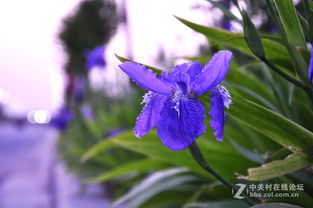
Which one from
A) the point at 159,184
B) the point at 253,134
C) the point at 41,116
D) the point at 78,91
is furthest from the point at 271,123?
the point at 41,116

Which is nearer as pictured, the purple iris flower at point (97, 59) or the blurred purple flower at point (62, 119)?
the purple iris flower at point (97, 59)

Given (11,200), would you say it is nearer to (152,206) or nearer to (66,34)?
(152,206)

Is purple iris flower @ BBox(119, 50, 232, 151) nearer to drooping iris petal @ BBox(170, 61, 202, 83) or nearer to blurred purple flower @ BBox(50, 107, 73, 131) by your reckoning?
drooping iris petal @ BBox(170, 61, 202, 83)

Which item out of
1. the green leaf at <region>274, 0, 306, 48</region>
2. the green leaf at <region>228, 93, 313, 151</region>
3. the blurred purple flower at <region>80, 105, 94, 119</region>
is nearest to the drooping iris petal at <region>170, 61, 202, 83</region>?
the green leaf at <region>228, 93, 313, 151</region>

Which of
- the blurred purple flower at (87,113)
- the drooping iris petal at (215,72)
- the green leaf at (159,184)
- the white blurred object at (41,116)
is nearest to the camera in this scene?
the drooping iris petal at (215,72)

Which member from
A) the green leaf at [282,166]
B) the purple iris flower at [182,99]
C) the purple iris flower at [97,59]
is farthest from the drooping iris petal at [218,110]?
the purple iris flower at [97,59]

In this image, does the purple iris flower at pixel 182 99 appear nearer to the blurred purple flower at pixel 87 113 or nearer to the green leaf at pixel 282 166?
the green leaf at pixel 282 166

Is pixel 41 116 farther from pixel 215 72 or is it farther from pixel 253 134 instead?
pixel 215 72
